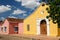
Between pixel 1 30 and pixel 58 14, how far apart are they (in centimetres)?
2931

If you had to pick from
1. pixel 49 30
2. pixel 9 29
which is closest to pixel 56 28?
pixel 49 30

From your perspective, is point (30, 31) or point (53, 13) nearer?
point (53, 13)

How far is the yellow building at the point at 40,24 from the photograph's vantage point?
30639 millimetres

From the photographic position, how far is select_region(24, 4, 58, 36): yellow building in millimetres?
30639

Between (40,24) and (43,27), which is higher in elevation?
(40,24)

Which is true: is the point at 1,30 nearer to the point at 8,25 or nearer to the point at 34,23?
the point at 8,25

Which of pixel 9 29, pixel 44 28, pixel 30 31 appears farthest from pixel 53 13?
pixel 9 29

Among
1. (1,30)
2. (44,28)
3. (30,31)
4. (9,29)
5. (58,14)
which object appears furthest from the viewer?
(1,30)

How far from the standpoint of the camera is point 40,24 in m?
33.2

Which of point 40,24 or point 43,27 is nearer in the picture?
point 43,27

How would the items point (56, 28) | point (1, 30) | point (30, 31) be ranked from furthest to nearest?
point (1, 30)
point (30, 31)
point (56, 28)

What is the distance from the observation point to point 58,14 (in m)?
18.0

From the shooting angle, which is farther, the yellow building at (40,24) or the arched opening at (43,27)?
the arched opening at (43,27)

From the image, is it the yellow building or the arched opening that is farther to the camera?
the arched opening
